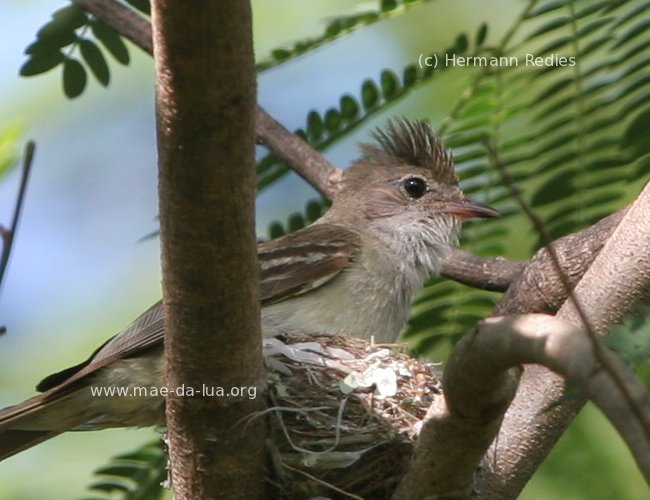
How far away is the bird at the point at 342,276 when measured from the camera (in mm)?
5238

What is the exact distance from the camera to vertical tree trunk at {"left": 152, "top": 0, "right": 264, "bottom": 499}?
10.1 feet

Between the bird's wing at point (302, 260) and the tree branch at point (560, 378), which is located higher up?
the bird's wing at point (302, 260)

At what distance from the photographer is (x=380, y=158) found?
719 cm

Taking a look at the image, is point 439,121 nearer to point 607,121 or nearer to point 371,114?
point 371,114

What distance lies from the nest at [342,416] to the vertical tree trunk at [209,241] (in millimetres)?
299

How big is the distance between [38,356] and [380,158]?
2798 mm

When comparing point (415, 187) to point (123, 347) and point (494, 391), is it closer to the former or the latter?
point (123, 347)

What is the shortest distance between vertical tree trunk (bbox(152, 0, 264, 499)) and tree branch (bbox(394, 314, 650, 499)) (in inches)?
24.2

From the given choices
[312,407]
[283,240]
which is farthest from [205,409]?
[283,240]

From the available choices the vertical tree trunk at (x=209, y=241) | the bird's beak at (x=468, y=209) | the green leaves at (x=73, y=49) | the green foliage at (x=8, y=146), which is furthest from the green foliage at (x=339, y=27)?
the vertical tree trunk at (x=209, y=241)

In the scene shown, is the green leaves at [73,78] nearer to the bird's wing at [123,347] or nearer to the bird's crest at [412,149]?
the bird's wing at [123,347]

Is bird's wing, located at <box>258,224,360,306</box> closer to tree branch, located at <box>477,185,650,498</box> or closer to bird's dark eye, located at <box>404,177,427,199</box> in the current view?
bird's dark eye, located at <box>404,177,427,199</box>

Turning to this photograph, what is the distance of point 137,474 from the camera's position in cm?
568

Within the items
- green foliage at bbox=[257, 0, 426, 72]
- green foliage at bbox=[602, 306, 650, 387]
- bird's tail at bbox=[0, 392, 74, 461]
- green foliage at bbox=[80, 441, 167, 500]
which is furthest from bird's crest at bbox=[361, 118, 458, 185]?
green foliage at bbox=[602, 306, 650, 387]
